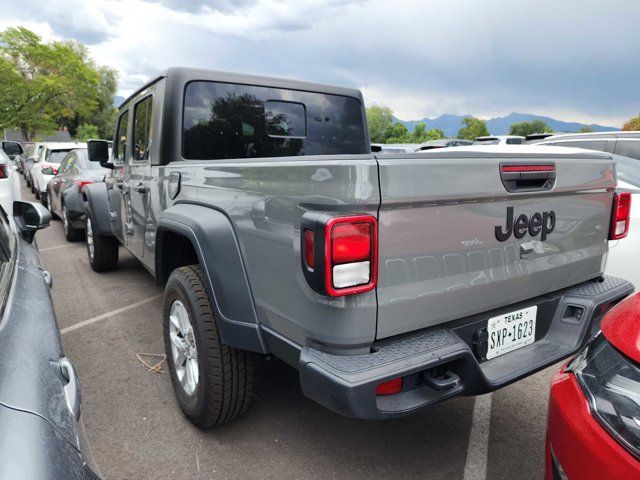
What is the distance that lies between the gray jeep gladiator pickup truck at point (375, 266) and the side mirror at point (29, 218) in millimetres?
755

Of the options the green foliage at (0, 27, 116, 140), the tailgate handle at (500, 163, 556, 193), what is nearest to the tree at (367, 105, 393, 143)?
the green foliage at (0, 27, 116, 140)

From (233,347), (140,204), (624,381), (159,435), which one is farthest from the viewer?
(140,204)

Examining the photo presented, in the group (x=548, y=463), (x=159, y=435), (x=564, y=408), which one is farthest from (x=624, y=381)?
(x=159, y=435)

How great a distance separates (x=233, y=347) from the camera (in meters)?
2.37

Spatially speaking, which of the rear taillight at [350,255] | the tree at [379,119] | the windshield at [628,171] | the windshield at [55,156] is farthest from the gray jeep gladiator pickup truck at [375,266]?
the tree at [379,119]

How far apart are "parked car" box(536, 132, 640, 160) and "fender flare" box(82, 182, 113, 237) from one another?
5454 mm

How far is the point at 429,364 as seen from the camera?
1.76m

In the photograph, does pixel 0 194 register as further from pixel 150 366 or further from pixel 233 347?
pixel 233 347

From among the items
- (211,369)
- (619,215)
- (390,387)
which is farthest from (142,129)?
(619,215)

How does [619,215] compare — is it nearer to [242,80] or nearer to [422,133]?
[242,80]

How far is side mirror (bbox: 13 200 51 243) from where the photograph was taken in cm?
315

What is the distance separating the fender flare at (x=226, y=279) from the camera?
2195 mm

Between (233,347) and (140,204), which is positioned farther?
(140,204)

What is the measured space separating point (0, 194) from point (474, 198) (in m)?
4.95
